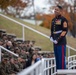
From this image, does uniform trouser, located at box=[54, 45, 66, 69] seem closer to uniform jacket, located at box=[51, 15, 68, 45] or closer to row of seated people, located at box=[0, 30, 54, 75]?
uniform jacket, located at box=[51, 15, 68, 45]

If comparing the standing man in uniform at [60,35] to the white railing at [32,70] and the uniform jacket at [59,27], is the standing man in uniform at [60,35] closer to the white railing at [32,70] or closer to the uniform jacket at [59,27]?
the uniform jacket at [59,27]

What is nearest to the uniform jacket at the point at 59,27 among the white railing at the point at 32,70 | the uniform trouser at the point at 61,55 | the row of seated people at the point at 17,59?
the uniform trouser at the point at 61,55

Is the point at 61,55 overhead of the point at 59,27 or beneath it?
beneath

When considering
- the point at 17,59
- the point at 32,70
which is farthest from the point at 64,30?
the point at 17,59

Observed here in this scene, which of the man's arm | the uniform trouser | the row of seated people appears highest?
the man's arm

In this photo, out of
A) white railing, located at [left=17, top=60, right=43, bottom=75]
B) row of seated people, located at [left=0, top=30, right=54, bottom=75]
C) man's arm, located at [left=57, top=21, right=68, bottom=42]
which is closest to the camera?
white railing, located at [left=17, top=60, right=43, bottom=75]

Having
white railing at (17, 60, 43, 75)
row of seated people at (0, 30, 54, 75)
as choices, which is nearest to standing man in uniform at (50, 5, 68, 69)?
row of seated people at (0, 30, 54, 75)

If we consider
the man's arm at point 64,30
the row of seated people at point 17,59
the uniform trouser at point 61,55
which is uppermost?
the man's arm at point 64,30

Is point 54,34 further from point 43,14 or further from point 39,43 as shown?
point 43,14

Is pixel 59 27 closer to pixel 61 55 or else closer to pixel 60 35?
pixel 60 35

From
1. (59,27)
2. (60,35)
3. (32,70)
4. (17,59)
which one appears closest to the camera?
(32,70)

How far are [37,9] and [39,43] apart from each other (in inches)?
1172

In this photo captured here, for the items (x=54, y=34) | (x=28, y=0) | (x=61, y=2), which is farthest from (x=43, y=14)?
(x=54, y=34)

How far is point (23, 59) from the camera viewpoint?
12.6m
